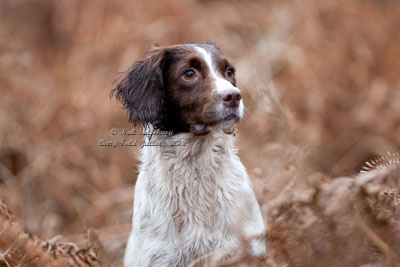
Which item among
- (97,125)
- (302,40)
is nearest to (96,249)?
(97,125)

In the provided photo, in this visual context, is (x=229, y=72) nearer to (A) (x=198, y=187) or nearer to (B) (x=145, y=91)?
(B) (x=145, y=91)

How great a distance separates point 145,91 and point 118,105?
331cm

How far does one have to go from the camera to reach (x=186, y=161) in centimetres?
367

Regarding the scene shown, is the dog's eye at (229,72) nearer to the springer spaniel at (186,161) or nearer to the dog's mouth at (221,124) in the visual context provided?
the springer spaniel at (186,161)

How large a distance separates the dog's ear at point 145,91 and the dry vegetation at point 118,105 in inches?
33.0

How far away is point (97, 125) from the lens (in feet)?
22.0

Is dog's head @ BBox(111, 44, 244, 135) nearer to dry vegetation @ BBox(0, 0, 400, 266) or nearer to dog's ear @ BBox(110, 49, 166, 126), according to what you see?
dog's ear @ BBox(110, 49, 166, 126)

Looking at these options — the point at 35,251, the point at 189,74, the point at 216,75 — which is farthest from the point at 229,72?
the point at 35,251

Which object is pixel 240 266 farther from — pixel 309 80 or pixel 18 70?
pixel 18 70

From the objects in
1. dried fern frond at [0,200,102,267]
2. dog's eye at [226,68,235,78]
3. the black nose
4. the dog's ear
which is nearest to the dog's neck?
the dog's ear

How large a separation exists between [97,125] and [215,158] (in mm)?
3340

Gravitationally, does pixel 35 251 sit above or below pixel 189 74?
below

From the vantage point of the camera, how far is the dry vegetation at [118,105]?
5.57 m

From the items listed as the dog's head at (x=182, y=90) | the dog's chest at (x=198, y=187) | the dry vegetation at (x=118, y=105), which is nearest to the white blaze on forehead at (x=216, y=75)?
the dog's head at (x=182, y=90)
